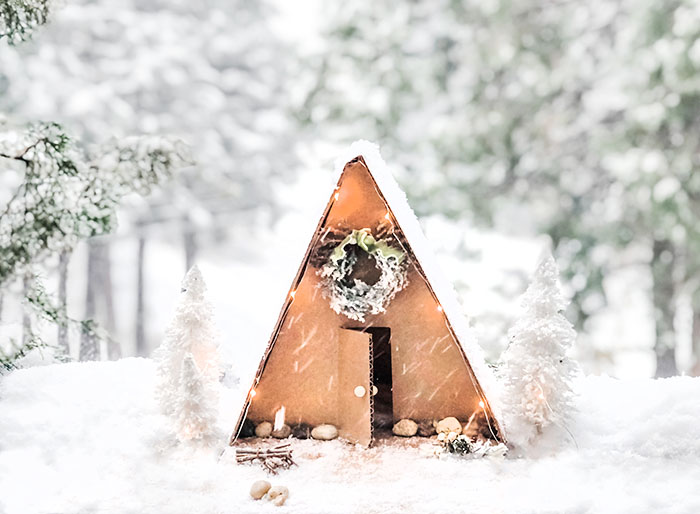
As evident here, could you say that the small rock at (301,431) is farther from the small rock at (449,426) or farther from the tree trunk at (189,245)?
the tree trunk at (189,245)

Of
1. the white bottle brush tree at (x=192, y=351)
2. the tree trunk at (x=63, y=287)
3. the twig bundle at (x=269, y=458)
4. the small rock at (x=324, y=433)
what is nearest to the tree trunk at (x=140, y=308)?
the tree trunk at (x=63, y=287)

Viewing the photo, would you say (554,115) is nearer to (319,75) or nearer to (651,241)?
(651,241)

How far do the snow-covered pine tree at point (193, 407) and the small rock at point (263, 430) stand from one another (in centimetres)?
30

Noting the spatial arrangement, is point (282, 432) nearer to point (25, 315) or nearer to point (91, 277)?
point (25, 315)

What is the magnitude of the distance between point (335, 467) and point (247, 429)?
0.63 meters

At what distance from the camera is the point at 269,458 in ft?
9.53

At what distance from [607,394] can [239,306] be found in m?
5.01

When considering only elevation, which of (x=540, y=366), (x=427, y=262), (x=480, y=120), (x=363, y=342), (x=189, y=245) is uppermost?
(x=480, y=120)

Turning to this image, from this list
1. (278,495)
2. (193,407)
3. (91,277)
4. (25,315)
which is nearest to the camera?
(278,495)

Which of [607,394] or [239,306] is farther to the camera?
[239,306]

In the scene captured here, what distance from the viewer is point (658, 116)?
5156mm

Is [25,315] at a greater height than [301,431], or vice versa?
[25,315]

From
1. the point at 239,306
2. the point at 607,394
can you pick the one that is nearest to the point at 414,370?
the point at 607,394

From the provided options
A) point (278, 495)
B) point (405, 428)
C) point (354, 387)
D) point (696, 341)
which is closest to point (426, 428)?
point (405, 428)
